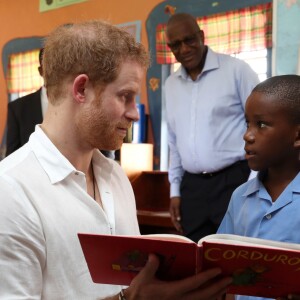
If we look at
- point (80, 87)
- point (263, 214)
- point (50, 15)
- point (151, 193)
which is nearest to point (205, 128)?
point (263, 214)

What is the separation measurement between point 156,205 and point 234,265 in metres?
3.41

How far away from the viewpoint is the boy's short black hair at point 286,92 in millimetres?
1488

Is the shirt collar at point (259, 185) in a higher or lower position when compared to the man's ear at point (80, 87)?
lower

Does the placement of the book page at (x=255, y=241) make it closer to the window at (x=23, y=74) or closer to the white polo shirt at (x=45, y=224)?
the white polo shirt at (x=45, y=224)

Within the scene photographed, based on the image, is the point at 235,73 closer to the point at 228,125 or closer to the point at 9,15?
the point at 228,125

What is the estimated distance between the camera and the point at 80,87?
3.84 ft

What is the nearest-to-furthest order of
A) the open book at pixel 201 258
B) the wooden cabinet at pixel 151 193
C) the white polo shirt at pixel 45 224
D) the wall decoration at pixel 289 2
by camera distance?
the open book at pixel 201 258 → the white polo shirt at pixel 45 224 → the wall decoration at pixel 289 2 → the wooden cabinet at pixel 151 193

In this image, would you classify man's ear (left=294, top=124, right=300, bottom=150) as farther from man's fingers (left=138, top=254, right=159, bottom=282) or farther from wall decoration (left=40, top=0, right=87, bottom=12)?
wall decoration (left=40, top=0, right=87, bottom=12)

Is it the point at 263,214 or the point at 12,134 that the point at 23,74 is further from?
the point at 263,214

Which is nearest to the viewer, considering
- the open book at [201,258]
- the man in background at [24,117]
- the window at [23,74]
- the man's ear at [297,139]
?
the open book at [201,258]

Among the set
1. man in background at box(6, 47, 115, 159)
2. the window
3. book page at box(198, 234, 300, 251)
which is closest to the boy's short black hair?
book page at box(198, 234, 300, 251)

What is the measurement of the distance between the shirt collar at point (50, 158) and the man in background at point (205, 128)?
4.71 feet

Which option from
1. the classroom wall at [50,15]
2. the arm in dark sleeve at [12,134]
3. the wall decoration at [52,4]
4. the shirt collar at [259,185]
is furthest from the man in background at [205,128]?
the wall decoration at [52,4]

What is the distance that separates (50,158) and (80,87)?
0.66 ft
